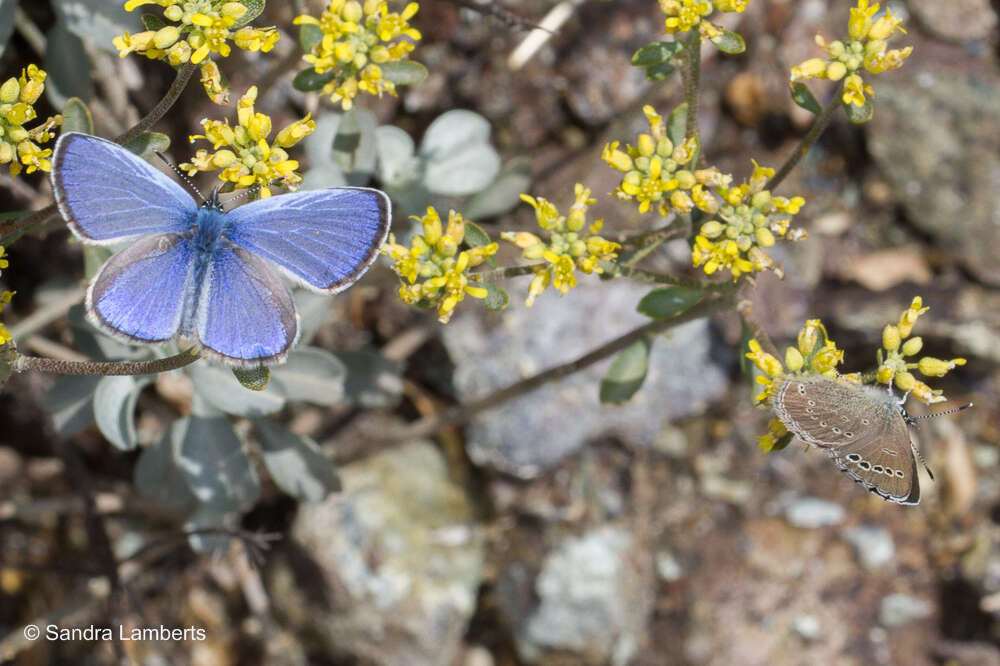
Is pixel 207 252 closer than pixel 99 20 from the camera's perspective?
Yes

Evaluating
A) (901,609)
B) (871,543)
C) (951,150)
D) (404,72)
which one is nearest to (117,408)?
(404,72)

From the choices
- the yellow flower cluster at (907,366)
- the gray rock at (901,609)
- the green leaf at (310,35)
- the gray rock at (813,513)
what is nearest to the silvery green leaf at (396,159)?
the green leaf at (310,35)

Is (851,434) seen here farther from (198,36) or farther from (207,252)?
(198,36)

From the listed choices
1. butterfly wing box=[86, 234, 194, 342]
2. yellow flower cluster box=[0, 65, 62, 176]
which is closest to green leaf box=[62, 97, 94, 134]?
yellow flower cluster box=[0, 65, 62, 176]

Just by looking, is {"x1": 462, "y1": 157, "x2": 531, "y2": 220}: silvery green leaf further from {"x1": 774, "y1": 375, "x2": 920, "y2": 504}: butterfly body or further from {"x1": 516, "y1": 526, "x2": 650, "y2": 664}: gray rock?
{"x1": 516, "y1": 526, "x2": 650, "y2": 664}: gray rock

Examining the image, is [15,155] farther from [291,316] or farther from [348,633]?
[348,633]

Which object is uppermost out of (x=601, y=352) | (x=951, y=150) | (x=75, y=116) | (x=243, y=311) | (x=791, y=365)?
(x=75, y=116)
